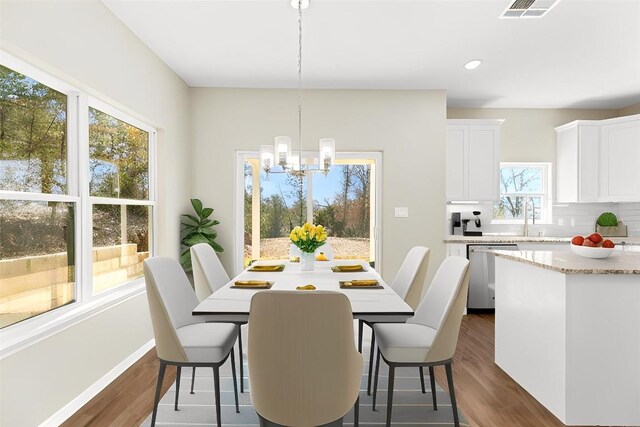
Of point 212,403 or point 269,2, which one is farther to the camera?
point 269,2

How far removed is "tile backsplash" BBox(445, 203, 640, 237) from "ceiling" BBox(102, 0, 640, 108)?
4.93 ft

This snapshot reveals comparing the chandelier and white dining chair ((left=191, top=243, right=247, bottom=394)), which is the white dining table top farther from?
the chandelier

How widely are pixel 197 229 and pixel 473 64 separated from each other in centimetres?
341

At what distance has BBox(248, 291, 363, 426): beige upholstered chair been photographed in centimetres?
143

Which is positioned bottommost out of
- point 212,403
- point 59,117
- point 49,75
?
point 212,403

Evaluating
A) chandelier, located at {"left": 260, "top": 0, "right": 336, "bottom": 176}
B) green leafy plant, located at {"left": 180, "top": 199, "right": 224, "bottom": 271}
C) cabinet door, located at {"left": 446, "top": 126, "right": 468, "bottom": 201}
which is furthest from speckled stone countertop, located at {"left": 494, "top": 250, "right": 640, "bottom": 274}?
green leafy plant, located at {"left": 180, "top": 199, "right": 224, "bottom": 271}

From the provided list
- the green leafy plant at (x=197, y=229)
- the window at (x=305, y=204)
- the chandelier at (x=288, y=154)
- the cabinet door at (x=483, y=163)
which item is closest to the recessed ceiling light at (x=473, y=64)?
the cabinet door at (x=483, y=163)

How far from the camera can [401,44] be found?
3.42 m

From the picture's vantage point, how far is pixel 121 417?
230cm

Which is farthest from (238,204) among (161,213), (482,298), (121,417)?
(482,298)

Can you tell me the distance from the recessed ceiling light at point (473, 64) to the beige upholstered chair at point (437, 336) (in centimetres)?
237

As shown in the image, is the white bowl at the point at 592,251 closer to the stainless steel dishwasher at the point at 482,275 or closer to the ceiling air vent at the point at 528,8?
the ceiling air vent at the point at 528,8

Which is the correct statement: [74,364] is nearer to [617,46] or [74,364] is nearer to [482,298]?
[482,298]

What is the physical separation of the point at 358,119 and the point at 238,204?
1.80 m
